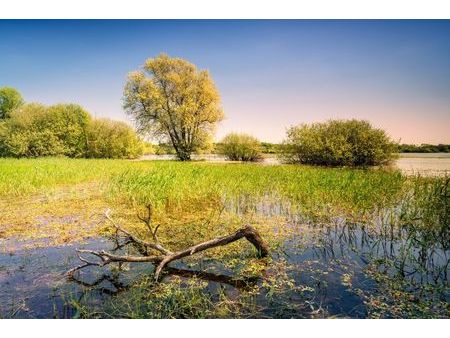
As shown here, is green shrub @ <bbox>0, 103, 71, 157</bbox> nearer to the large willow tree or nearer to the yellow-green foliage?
the yellow-green foliage

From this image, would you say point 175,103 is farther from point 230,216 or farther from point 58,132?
point 230,216

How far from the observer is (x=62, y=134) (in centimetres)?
1853

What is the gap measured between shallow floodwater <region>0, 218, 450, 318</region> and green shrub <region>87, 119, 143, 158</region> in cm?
1560

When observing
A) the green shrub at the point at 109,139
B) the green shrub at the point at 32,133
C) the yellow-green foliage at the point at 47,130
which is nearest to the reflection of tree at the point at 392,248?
the green shrub at the point at 109,139

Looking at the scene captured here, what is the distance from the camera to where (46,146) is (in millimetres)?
19406

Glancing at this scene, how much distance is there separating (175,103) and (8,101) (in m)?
9.66

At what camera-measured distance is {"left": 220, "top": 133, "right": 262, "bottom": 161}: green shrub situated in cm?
1833

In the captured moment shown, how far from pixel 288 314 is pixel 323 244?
1.82m

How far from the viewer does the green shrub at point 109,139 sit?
63.4 ft

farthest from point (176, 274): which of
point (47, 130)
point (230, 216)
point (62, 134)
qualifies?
point (47, 130)

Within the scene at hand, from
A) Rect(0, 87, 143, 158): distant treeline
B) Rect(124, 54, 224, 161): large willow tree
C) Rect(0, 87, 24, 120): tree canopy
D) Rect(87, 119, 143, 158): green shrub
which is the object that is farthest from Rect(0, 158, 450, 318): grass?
Rect(0, 87, 24, 120): tree canopy

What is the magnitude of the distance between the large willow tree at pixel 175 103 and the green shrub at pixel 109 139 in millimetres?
926

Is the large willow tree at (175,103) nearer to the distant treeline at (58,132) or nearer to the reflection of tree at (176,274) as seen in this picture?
the distant treeline at (58,132)
